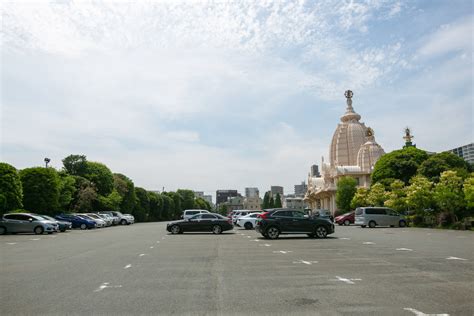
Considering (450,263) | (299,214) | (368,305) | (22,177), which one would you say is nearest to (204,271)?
(368,305)

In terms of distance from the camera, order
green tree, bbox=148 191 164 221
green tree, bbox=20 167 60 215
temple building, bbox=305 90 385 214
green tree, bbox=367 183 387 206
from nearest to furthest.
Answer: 1. green tree, bbox=20 167 60 215
2. green tree, bbox=367 183 387 206
3. temple building, bbox=305 90 385 214
4. green tree, bbox=148 191 164 221

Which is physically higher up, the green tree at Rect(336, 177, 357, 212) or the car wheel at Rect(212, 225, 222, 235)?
the green tree at Rect(336, 177, 357, 212)

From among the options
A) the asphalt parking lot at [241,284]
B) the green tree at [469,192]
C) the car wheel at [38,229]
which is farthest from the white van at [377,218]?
the car wheel at [38,229]

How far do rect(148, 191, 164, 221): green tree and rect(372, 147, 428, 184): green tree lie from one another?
50.8 m

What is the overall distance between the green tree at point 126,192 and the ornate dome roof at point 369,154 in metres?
48.7

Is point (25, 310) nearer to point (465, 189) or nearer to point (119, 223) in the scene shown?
point (465, 189)

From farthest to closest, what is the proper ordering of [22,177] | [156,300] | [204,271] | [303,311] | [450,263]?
1. [22,177]
2. [450,263]
3. [204,271]
4. [156,300]
5. [303,311]

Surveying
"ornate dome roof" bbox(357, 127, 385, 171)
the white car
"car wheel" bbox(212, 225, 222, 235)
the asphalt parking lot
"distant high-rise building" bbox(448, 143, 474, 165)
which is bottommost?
the asphalt parking lot

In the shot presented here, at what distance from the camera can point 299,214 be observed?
2491 cm

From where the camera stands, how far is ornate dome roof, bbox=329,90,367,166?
106 m

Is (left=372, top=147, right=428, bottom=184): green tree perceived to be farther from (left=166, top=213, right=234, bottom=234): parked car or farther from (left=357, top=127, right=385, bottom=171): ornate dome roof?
(left=166, top=213, right=234, bottom=234): parked car

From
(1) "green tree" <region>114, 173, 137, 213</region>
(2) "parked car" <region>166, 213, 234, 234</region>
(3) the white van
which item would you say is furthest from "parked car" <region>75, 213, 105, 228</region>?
(1) "green tree" <region>114, 173, 137, 213</region>

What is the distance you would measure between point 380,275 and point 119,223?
52278mm

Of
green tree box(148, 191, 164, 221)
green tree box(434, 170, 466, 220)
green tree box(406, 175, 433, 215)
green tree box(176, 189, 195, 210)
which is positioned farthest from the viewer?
green tree box(176, 189, 195, 210)
